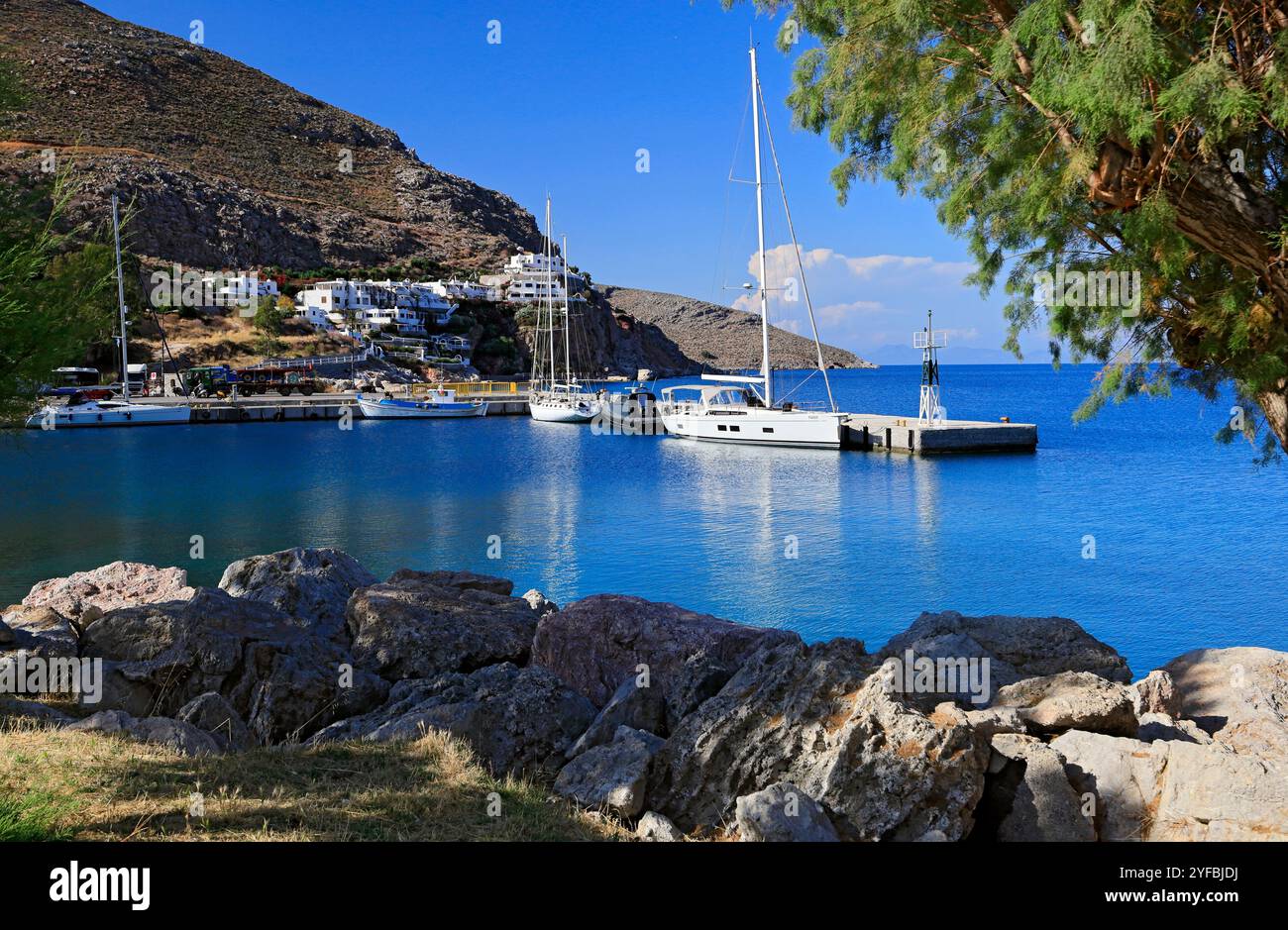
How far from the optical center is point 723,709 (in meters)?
6.48

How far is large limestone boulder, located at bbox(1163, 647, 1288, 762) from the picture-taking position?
7152mm

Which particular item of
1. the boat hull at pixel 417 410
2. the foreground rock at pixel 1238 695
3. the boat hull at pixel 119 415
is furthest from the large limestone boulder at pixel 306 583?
the boat hull at pixel 417 410

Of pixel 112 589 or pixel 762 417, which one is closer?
pixel 112 589

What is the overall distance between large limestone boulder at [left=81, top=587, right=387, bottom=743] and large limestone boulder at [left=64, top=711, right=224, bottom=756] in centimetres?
89

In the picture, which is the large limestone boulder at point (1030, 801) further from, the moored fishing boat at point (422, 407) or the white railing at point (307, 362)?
the white railing at point (307, 362)

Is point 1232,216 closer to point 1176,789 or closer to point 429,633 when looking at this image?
point 1176,789

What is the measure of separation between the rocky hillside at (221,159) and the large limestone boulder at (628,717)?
102489 millimetres

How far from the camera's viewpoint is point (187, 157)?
127 meters

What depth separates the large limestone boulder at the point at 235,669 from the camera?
8.06 metres

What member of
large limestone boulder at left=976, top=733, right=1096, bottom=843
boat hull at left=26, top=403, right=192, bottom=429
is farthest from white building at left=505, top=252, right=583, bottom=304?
large limestone boulder at left=976, top=733, right=1096, bottom=843

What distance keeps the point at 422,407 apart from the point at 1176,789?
76878mm

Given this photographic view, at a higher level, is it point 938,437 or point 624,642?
point 938,437

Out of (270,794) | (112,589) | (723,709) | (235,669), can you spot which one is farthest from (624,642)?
(112,589)
